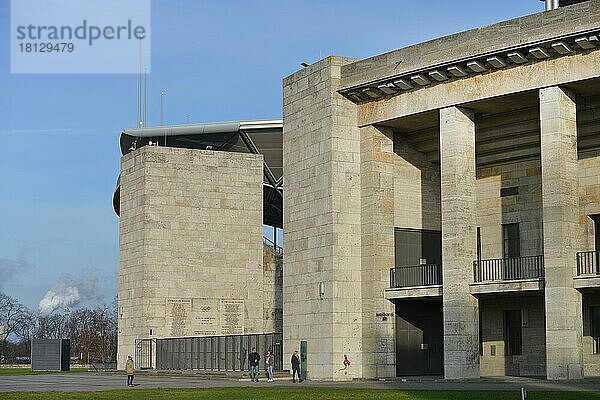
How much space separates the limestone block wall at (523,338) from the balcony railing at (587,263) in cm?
422

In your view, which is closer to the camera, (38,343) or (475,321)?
(475,321)

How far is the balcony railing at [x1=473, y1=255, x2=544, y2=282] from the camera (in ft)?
148

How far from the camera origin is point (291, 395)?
1302 inches

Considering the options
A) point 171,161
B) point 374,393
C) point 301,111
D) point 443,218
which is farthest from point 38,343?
point 374,393

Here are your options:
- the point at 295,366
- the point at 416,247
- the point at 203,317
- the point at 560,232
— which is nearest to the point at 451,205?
the point at 560,232

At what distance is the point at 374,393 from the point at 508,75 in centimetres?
1387

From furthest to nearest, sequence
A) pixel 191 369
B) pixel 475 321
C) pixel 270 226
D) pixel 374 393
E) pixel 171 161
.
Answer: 1. pixel 270 226
2. pixel 171 161
3. pixel 191 369
4. pixel 475 321
5. pixel 374 393

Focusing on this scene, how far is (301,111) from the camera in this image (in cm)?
4731

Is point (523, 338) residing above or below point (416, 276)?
below

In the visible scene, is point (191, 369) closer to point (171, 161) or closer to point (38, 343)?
point (171, 161)

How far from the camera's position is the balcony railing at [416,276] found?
45344 mm

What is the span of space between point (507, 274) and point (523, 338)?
294 centimetres

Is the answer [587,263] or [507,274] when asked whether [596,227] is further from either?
[507,274]

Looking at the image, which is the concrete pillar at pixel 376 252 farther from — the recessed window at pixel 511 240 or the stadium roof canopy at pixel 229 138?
the stadium roof canopy at pixel 229 138
